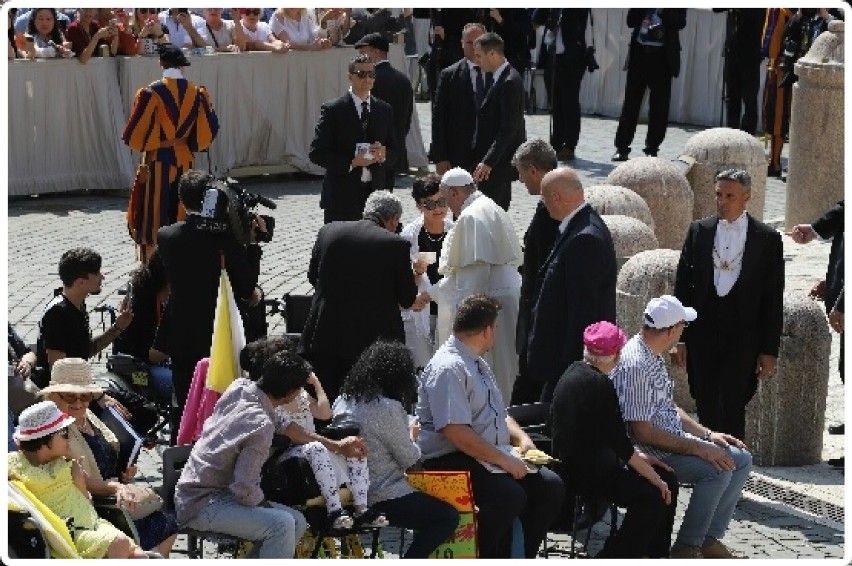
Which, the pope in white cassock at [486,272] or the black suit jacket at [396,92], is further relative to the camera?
the black suit jacket at [396,92]

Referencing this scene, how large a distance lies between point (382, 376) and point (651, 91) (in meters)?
12.9

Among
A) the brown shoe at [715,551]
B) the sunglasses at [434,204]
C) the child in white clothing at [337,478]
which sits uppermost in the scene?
the sunglasses at [434,204]

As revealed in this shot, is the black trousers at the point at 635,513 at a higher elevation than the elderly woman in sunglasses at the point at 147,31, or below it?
below

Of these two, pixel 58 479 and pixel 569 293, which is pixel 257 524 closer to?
pixel 58 479

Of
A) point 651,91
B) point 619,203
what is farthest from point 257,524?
point 651,91

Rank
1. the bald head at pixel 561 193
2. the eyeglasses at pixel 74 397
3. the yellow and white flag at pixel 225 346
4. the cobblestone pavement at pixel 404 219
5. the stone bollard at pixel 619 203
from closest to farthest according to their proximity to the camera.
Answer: the eyeglasses at pixel 74 397 → the yellow and white flag at pixel 225 346 → the cobblestone pavement at pixel 404 219 → the bald head at pixel 561 193 → the stone bollard at pixel 619 203

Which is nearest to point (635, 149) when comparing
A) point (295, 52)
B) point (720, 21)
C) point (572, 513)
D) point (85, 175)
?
point (720, 21)

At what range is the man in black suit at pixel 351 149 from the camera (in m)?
13.8

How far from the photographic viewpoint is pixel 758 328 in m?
10.3

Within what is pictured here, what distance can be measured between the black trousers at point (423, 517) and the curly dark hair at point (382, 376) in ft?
1.49

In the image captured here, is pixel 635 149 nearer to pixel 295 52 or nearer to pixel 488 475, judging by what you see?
pixel 295 52

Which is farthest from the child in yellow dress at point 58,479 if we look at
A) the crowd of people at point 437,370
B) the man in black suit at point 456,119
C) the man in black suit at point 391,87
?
the man in black suit at point 391,87

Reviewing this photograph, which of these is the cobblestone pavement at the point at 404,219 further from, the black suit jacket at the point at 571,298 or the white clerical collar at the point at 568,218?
the white clerical collar at the point at 568,218

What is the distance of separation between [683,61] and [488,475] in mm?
15649
